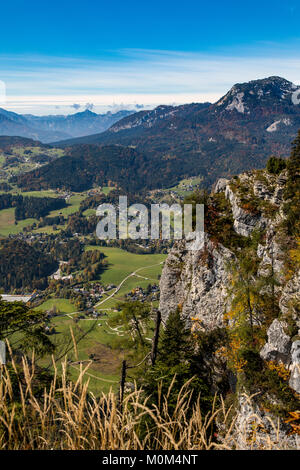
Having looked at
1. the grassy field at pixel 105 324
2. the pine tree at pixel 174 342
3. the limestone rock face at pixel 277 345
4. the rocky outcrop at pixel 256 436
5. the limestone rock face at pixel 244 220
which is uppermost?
the limestone rock face at pixel 244 220

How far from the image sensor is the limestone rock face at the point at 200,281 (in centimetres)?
2747

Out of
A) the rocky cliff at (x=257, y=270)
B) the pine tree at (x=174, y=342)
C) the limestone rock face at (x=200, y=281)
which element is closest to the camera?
the rocky cliff at (x=257, y=270)

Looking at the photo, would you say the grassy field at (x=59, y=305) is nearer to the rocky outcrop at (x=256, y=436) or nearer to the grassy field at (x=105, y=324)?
the grassy field at (x=105, y=324)

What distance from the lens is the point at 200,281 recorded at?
95.4ft

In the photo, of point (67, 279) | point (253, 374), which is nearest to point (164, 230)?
point (67, 279)

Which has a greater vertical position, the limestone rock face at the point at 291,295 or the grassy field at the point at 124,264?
the limestone rock face at the point at 291,295

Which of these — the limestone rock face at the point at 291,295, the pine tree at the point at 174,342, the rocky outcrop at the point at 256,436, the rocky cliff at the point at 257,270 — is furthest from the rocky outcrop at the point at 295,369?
the pine tree at the point at 174,342

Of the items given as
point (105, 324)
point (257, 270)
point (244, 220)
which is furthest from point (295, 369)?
point (105, 324)

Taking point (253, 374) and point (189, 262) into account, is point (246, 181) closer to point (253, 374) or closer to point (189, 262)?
point (189, 262)

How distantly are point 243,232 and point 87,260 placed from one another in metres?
165

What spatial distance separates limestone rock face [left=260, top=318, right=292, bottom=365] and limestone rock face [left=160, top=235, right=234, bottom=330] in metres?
7.14

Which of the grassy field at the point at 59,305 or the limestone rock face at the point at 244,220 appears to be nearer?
the limestone rock face at the point at 244,220

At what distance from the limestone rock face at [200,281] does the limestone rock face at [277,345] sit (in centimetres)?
714

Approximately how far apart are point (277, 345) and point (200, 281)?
11292mm
